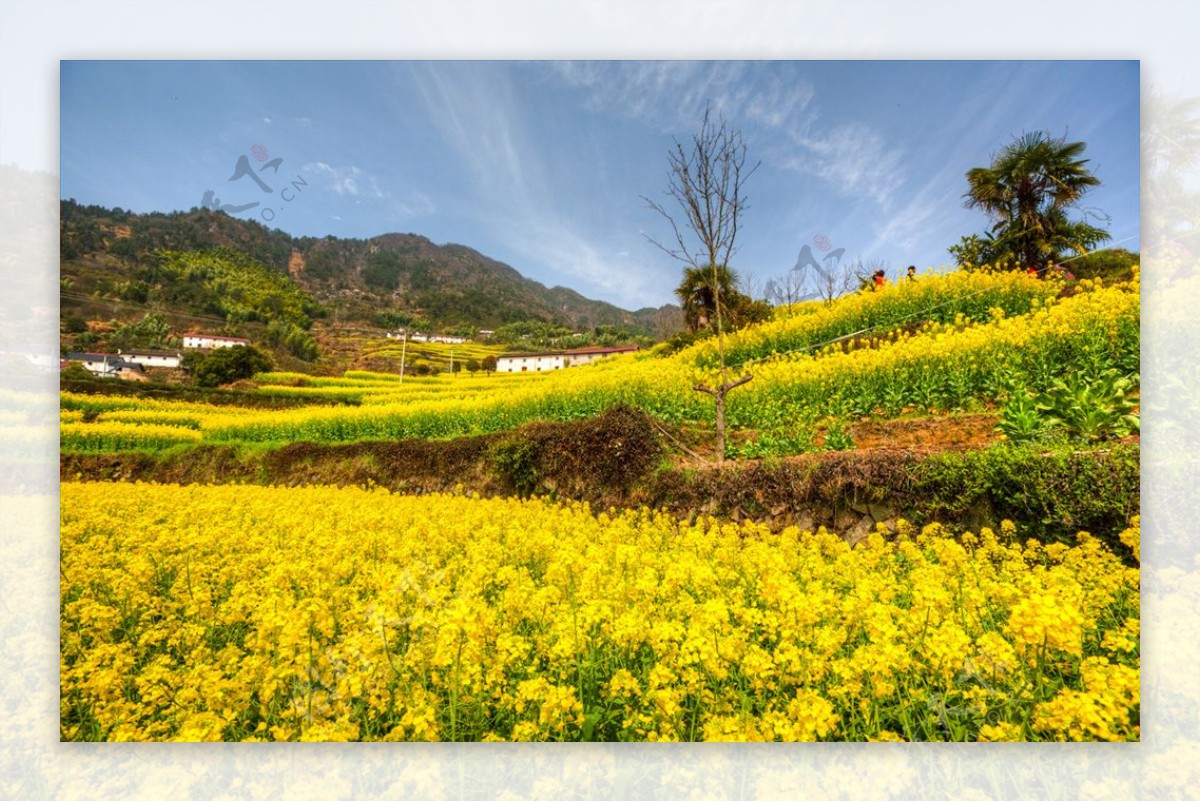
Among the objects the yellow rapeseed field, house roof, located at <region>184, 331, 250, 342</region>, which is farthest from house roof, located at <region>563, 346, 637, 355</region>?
house roof, located at <region>184, 331, 250, 342</region>

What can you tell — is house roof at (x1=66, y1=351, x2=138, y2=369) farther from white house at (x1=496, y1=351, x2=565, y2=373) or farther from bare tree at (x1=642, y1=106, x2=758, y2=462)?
bare tree at (x1=642, y1=106, x2=758, y2=462)

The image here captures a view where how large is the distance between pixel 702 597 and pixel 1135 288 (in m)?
3.28

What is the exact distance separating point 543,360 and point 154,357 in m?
2.77

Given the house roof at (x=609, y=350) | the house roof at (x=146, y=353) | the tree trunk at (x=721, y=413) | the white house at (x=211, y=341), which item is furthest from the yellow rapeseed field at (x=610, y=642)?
the house roof at (x=609, y=350)

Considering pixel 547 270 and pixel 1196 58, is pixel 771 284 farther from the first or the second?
pixel 1196 58

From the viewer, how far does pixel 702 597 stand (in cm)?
260

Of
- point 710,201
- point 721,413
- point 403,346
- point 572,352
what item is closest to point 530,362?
point 572,352

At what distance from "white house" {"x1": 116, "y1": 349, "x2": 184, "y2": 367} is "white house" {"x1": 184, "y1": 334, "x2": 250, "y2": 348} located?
0.13 m

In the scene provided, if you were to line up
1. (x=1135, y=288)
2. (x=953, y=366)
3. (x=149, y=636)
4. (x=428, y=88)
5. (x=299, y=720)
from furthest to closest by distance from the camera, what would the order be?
(x=953, y=366) → (x=428, y=88) → (x=1135, y=288) → (x=149, y=636) → (x=299, y=720)

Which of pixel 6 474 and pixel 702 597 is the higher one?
pixel 6 474

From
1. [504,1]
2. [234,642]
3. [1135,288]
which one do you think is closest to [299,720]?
[234,642]

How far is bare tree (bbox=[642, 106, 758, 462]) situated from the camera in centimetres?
370

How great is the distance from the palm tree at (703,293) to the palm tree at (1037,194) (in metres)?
1.59

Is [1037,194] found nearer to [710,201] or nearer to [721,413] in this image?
[710,201]
